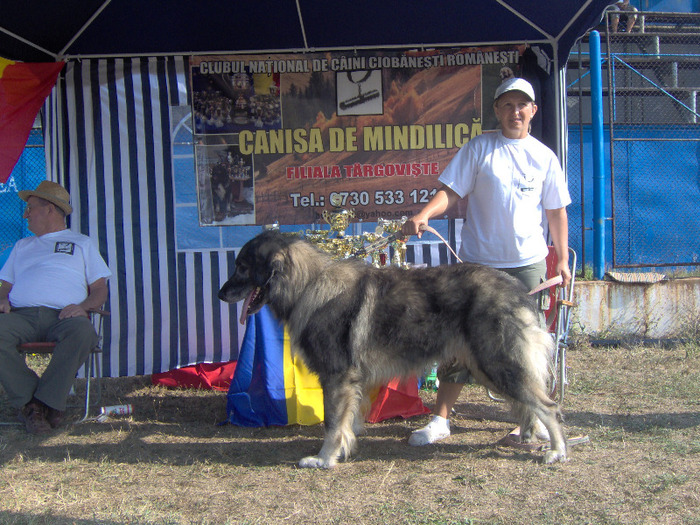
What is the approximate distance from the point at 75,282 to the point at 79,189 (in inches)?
44.2

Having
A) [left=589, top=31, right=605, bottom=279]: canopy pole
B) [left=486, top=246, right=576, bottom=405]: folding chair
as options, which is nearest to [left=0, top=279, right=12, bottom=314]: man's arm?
[left=486, top=246, right=576, bottom=405]: folding chair

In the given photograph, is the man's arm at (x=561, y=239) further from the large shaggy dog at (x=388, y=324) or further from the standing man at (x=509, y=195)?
the large shaggy dog at (x=388, y=324)

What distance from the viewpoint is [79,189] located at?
5.79 m

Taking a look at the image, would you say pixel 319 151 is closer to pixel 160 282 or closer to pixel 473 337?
pixel 160 282

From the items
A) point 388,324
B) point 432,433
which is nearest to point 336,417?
point 388,324

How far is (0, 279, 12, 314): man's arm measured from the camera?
4.98 m

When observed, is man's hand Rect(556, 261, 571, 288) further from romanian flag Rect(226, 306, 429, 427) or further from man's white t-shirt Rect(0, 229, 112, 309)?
man's white t-shirt Rect(0, 229, 112, 309)

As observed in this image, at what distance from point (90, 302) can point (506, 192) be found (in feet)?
11.2

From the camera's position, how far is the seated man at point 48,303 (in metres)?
4.71

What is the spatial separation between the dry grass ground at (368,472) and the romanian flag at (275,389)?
104 mm

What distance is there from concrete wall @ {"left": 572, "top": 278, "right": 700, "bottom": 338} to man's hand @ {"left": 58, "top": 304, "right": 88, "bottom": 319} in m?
5.28

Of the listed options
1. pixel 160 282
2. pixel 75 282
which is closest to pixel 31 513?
Result: pixel 75 282

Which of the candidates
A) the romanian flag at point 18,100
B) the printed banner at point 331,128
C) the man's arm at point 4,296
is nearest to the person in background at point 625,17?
the printed banner at point 331,128

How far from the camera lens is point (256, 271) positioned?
397cm
